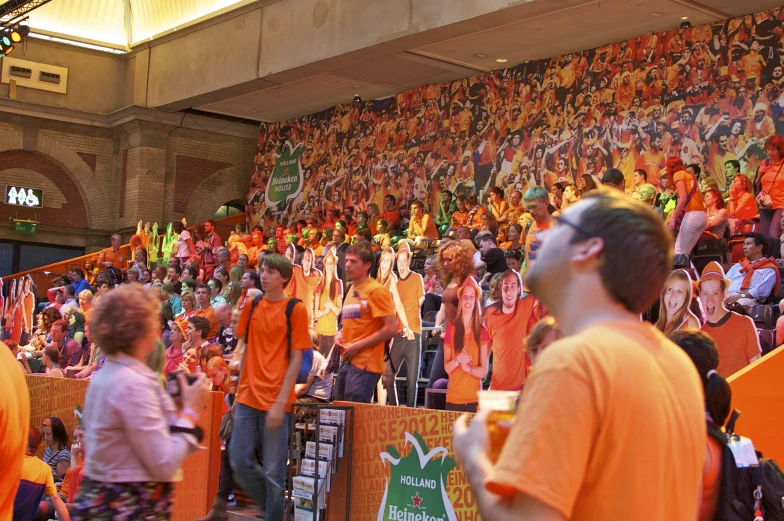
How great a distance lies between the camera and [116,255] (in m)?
21.6

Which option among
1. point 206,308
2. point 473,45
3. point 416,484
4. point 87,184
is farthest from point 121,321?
point 87,184

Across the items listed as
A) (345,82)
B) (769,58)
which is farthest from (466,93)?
(769,58)

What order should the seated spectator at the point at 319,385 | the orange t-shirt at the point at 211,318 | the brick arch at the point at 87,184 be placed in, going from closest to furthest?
the seated spectator at the point at 319,385 < the orange t-shirt at the point at 211,318 < the brick arch at the point at 87,184

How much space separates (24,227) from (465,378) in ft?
62.1

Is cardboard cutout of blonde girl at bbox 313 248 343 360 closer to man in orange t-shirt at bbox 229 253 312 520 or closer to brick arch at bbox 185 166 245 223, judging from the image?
man in orange t-shirt at bbox 229 253 312 520

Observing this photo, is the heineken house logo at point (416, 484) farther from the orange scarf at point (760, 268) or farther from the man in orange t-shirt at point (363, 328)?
the orange scarf at point (760, 268)

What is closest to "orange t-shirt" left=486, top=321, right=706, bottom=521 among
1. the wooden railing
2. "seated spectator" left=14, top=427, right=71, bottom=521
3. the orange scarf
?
"seated spectator" left=14, top=427, right=71, bottom=521

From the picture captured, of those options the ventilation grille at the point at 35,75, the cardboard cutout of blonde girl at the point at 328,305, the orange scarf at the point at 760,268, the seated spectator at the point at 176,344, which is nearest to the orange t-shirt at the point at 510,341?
the orange scarf at the point at 760,268

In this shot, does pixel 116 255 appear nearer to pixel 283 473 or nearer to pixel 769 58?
pixel 769 58

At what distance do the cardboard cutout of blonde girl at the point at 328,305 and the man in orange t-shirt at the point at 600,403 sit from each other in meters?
9.29

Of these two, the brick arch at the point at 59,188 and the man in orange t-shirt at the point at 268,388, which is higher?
the brick arch at the point at 59,188

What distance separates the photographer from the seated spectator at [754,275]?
8.99 meters

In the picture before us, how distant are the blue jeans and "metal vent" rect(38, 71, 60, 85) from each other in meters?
19.4

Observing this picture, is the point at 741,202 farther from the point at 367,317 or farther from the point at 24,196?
the point at 24,196
